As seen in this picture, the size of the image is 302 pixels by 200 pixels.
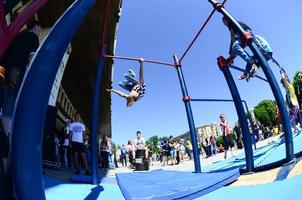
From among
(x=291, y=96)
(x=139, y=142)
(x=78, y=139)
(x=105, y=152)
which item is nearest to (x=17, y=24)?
(x=78, y=139)

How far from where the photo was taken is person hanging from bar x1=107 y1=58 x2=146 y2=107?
5906 millimetres

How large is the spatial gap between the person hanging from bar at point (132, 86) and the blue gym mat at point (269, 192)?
356 cm

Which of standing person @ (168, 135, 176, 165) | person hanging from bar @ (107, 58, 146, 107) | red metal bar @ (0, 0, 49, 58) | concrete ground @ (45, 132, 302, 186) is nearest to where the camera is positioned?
red metal bar @ (0, 0, 49, 58)

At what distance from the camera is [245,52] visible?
16.9ft

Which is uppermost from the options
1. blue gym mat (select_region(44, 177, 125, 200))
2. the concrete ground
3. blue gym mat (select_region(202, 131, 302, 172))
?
blue gym mat (select_region(202, 131, 302, 172))

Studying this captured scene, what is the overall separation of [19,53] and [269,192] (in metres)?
2.09

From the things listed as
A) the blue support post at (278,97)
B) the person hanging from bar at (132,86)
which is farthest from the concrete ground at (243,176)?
the person hanging from bar at (132,86)

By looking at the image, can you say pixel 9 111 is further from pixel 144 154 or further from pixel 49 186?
pixel 144 154

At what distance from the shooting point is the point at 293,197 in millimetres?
1834

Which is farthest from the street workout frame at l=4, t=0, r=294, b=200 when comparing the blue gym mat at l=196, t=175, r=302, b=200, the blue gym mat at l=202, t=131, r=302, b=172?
the blue gym mat at l=202, t=131, r=302, b=172

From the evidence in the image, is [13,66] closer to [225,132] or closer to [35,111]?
[35,111]

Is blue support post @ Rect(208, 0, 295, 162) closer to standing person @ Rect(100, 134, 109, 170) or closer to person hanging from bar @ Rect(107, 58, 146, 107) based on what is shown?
person hanging from bar @ Rect(107, 58, 146, 107)

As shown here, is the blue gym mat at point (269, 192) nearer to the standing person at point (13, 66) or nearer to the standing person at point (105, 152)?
the standing person at point (13, 66)

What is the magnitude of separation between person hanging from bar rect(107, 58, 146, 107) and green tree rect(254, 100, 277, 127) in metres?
46.2
